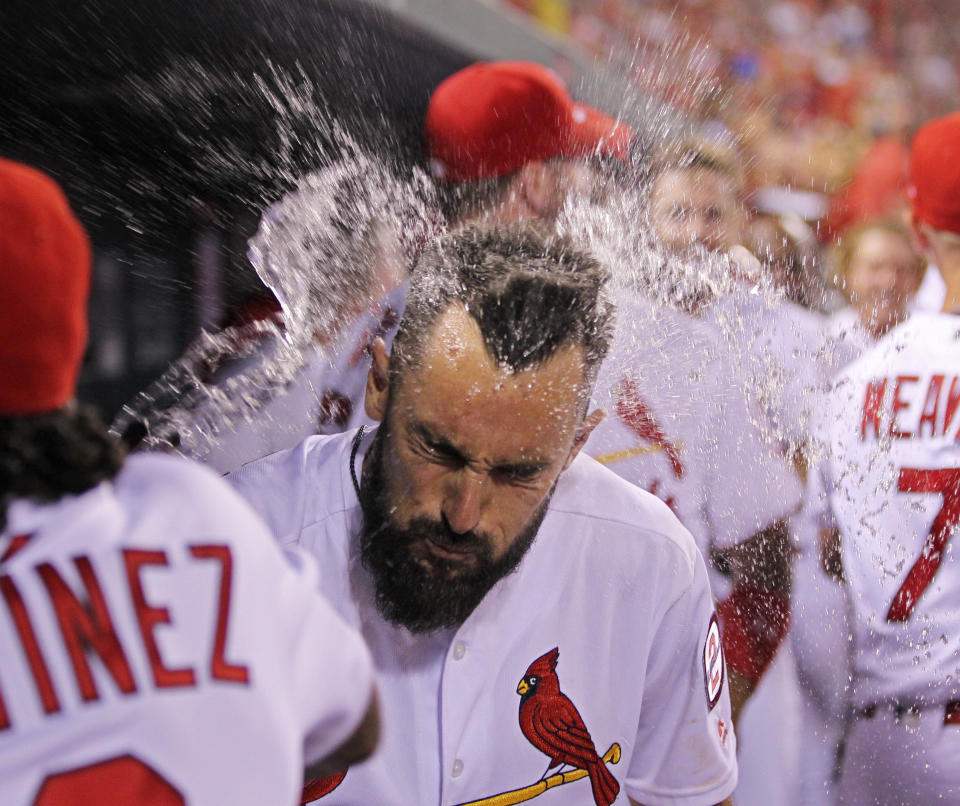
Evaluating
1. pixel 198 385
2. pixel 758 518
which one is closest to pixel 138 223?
pixel 198 385

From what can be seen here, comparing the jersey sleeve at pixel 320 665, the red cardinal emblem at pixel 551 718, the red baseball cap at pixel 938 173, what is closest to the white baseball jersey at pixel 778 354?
the red baseball cap at pixel 938 173

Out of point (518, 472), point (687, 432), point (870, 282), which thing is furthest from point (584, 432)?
point (870, 282)

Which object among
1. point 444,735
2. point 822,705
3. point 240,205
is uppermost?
point 240,205

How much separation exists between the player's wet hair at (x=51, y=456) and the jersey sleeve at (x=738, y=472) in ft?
1.89

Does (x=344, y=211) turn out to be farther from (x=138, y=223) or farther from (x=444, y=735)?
(x=444, y=735)

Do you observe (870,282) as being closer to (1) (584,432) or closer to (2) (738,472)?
(2) (738,472)

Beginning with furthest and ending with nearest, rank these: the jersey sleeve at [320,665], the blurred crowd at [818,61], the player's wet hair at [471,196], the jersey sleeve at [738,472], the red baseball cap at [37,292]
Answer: the blurred crowd at [818,61] < the jersey sleeve at [738,472] < the player's wet hair at [471,196] < the jersey sleeve at [320,665] < the red baseball cap at [37,292]

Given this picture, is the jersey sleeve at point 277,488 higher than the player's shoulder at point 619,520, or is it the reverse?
the jersey sleeve at point 277,488

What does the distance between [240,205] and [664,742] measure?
0.64m

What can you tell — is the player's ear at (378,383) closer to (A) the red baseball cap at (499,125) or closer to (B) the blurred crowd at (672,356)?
(B) the blurred crowd at (672,356)

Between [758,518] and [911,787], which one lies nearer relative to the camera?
[758,518]

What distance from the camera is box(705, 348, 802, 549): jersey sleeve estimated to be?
95 centimetres

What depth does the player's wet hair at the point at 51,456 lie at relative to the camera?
0.54 m

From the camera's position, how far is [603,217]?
2.93 ft
